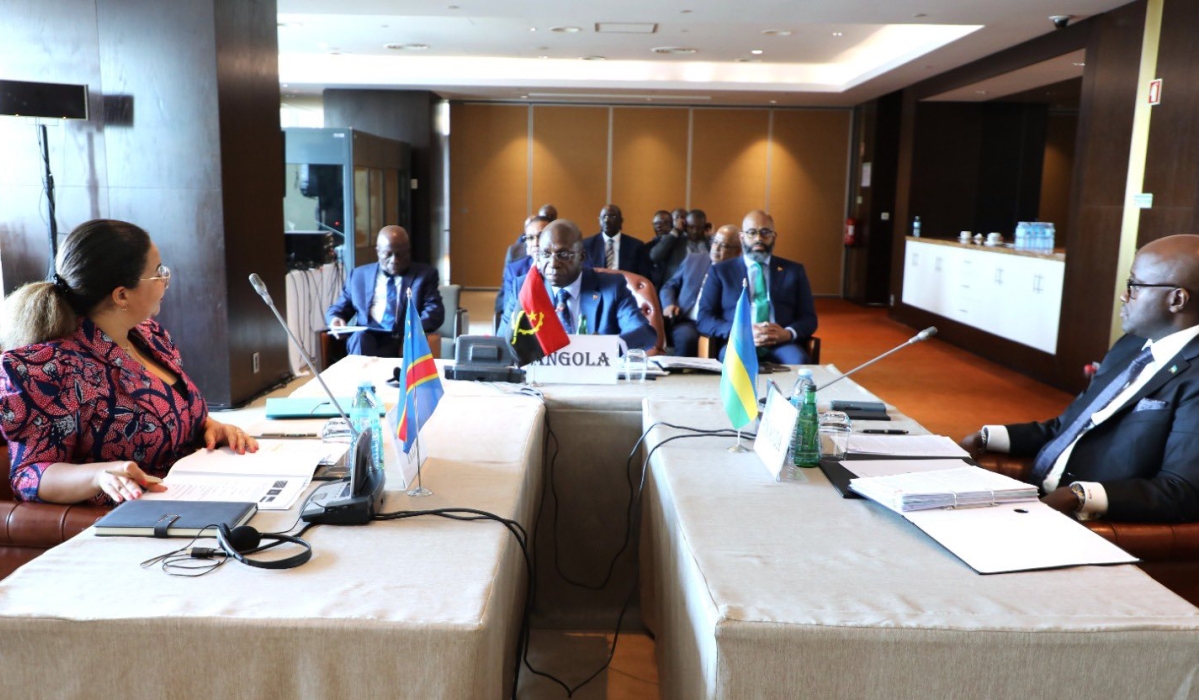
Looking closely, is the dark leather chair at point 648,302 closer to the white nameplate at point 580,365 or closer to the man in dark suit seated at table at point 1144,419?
the white nameplate at point 580,365

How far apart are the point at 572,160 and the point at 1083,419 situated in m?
11.7

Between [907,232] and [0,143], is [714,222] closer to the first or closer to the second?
[907,232]

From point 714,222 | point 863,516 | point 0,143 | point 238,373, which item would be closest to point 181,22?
point 0,143

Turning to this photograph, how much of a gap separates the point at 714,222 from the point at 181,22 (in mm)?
9767

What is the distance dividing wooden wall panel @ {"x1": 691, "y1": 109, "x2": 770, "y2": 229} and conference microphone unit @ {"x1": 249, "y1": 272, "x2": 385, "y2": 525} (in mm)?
12240

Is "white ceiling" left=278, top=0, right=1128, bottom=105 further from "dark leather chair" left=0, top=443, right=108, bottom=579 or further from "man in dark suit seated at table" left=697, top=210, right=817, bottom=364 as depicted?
"dark leather chair" left=0, top=443, right=108, bottom=579

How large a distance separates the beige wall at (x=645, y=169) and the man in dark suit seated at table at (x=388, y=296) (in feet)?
27.5

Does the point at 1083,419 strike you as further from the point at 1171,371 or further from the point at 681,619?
the point at 681,619

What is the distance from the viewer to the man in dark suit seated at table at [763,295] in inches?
196

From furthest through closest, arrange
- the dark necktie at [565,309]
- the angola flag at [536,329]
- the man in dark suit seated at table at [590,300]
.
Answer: the dark necktie at [565,309], the man in dark suit seated at table at [590,300], the angola flag at [536,329]

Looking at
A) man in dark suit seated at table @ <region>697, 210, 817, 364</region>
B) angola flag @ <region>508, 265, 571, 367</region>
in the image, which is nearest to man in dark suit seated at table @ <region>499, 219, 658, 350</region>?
angola flag @ <region>508, 265, 571, 367</region>

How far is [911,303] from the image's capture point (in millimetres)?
10500

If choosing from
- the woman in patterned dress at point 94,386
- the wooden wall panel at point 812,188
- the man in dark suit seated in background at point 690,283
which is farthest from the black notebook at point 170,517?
A: the wooden wall panel at point 812,188

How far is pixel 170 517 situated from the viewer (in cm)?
167
